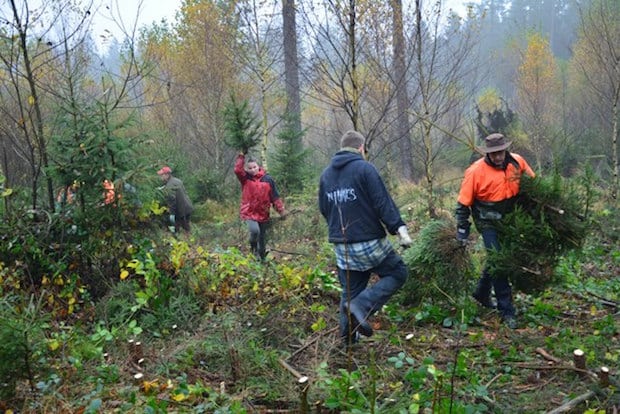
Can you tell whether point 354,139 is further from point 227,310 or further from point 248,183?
point 248,183

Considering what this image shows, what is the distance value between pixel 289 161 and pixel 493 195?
389 inches

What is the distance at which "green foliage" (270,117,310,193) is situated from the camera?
47.7 ft

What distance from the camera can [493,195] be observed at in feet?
16.6

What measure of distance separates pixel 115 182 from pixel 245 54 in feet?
35.9

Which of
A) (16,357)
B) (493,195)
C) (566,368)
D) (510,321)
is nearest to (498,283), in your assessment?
(510,321)

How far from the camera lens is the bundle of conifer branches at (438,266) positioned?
214 inches

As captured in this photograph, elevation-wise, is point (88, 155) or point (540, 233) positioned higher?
point (88, 155)

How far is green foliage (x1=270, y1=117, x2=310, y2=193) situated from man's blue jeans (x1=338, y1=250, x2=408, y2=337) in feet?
31.6

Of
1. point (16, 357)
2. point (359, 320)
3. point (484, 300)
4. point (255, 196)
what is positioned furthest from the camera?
point (255, 196)

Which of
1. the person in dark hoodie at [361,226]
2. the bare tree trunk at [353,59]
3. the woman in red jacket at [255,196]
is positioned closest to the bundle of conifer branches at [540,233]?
the person in dark hoodie at [361,226]

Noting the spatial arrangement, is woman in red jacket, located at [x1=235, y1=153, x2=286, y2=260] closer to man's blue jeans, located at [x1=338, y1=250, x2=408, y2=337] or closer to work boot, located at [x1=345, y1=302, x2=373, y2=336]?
man's blue jeans, located at [x1=338, y1=250, x2=408, y2=337]

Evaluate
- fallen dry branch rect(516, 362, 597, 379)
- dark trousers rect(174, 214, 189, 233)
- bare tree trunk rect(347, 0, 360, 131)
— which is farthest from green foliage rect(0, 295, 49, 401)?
dark trousers rect(174, 214, 189, 233)

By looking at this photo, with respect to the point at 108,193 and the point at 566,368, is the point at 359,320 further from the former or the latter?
the point at 108,193

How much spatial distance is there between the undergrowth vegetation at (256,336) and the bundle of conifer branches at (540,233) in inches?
8.4
